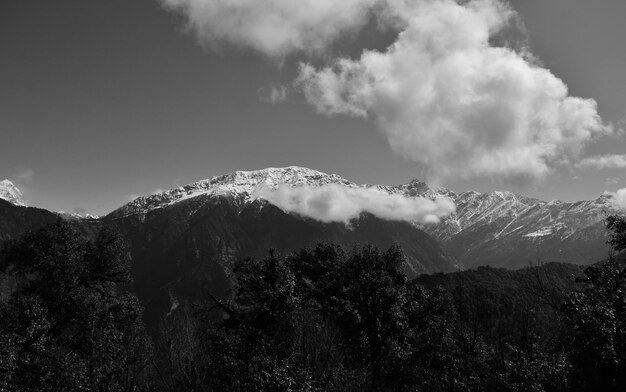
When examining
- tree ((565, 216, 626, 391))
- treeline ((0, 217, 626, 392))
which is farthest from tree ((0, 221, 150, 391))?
tree ((565, 216, 626, 391))

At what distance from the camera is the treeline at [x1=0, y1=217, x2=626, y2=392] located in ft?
75.2

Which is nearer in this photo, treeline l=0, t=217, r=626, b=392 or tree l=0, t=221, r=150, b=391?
treeline l=0, t=217, r=626, b=392

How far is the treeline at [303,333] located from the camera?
22.9 metres

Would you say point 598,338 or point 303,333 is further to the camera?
point 303,333

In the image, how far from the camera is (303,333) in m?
26.7

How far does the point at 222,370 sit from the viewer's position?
95.2 ft

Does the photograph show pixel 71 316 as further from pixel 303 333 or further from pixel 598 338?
pixel 598 338

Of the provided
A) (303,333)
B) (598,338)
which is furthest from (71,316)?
(598,338)

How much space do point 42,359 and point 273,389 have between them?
18781mm

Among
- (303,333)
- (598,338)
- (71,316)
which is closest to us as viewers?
(598,338)

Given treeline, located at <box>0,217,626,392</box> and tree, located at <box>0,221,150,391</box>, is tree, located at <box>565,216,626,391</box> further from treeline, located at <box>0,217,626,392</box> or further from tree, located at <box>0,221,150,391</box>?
tree, located at <box>0,221,150,391</box>

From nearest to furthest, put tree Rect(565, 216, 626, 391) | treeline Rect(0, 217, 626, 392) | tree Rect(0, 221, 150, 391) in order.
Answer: tree Rect(565, 216, 626, 391), treeline Rect(0, 217, 626, 392), tree Rect(0, 221, 150, 391)

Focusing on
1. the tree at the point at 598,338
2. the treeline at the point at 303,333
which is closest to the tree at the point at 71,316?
the treeline at the point at 303,333

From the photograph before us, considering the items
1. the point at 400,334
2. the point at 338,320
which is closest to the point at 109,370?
the point at 338,320
